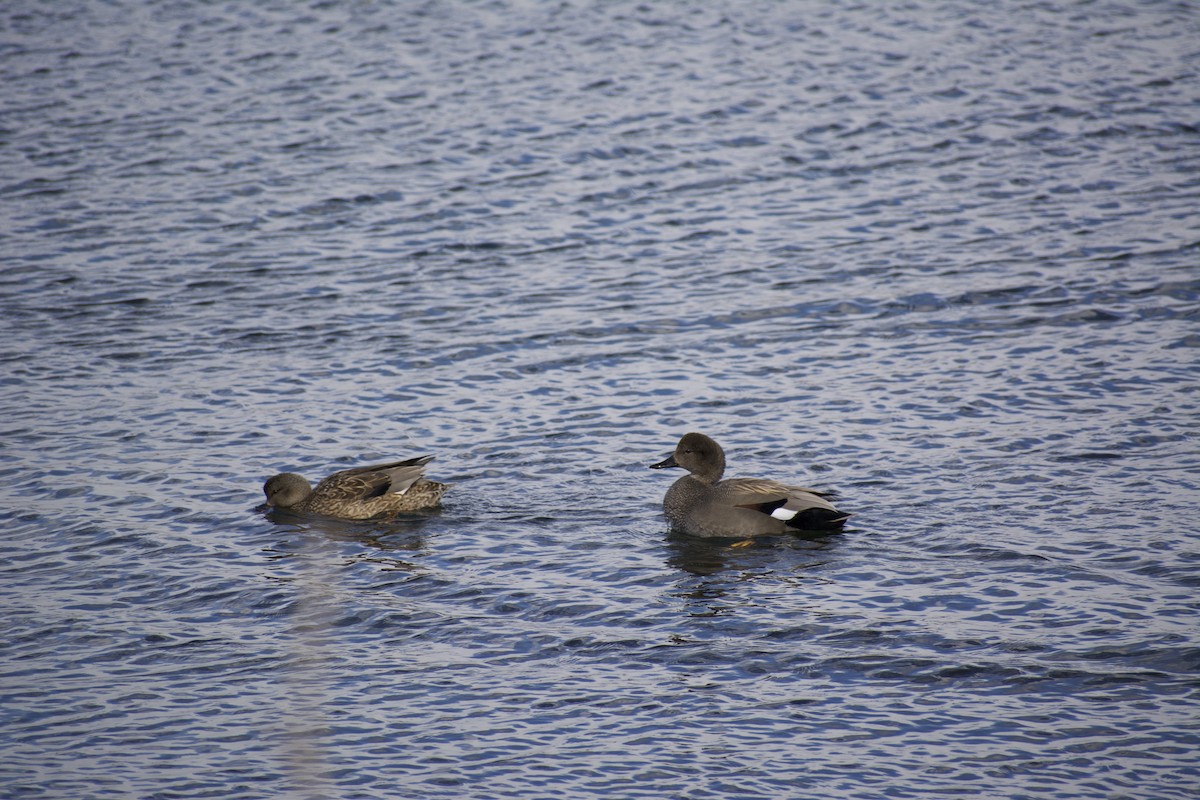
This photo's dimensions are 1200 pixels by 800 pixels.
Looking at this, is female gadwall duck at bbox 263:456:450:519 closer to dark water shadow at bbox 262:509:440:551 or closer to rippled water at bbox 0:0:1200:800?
dark water shadow at bbox 262:509:440:551

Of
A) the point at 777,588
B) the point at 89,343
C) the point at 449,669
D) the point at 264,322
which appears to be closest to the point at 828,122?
the point at 264,322

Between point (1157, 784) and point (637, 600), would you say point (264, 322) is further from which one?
point (1157, 784)

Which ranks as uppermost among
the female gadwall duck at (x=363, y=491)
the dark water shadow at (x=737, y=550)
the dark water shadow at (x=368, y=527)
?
the female gadwall duck at (x=363, y=491)

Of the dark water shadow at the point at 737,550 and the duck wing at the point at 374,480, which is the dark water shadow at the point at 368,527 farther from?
the dark water shadow at the point at 737,550

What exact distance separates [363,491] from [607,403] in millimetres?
3019

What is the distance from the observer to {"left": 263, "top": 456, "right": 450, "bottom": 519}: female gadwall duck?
41.5 feet

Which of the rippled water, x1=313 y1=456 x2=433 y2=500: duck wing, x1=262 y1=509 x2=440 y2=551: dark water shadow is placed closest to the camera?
the rippled water

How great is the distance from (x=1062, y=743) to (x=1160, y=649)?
137 centimetres

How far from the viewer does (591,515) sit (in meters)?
12.4

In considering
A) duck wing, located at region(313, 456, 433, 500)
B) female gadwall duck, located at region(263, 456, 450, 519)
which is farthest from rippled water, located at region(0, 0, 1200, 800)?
duck wing, located at region(313, 456, 433, 500)

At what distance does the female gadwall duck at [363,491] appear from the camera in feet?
41.5

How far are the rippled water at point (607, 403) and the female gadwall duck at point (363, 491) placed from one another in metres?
0.22

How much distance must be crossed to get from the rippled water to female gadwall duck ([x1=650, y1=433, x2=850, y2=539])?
0.26m

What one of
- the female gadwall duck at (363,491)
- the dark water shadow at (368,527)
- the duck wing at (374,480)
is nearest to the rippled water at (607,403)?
the dark water shadow at (368,527)
